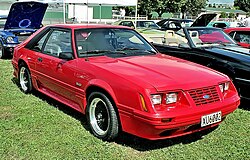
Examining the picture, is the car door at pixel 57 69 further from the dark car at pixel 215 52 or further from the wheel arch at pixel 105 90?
the dark car at pixel 215 52

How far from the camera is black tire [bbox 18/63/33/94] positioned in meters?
5.71

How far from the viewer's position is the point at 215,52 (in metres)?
5.80

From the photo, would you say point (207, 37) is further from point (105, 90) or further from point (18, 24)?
point (18, 24)

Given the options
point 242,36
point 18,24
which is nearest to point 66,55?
point 242,36

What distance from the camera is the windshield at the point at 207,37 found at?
21.0 feet

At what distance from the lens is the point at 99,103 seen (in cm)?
394

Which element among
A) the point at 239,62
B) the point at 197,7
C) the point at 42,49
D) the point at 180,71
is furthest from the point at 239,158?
the point at 197,7

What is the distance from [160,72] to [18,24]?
7591mm

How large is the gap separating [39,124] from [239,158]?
8.73 ft

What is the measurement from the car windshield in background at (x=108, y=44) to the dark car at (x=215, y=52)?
1378 mm

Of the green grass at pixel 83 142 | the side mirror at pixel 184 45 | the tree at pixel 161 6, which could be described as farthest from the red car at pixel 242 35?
the tree at pixel 161 6

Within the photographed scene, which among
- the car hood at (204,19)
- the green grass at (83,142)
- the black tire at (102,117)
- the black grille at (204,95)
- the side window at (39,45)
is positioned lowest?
the green grass at (83,142)

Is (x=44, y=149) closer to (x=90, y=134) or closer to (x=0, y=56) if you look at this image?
(x=90, y=134)

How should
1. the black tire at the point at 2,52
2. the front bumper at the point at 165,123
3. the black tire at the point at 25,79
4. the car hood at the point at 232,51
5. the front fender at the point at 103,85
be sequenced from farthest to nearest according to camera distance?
the black tire at the point at 2,52 → the black tire at the point at 25,79 → the car hood at the point at 232,51 → the front fender at the point at 103,85 → the front bumper at the point at 165,123
